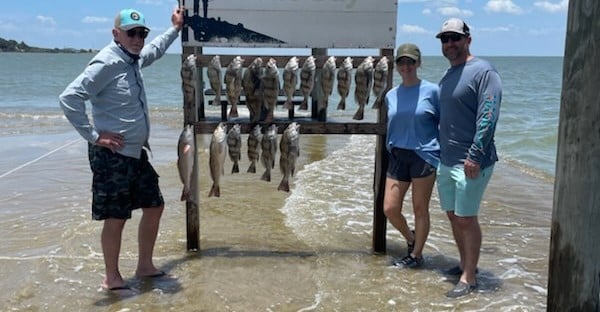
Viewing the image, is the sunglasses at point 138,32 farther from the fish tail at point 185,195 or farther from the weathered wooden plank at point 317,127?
the fish tail at point 185,195

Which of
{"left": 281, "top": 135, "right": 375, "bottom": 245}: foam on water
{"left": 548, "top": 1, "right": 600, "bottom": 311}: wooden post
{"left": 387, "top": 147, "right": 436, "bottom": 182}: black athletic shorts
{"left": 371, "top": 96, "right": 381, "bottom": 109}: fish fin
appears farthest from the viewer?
{"left": 281, "top": 135, "right": 375, "bottom": 245}: foam on water

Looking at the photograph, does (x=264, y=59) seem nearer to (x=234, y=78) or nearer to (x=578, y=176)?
(x=234, y=78)

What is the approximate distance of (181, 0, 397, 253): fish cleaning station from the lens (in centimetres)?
524

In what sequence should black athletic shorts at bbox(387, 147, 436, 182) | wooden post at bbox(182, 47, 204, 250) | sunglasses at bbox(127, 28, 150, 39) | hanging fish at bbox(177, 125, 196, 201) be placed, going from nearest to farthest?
1. sunglasses at bbox(127, 28, 150, 39)
2. hanging fish at bbox(177, 125, 196, 201)
3. black athletic shorts at bbox(387, 147, 436, 182)
4. wooden post at bbox(182, 47, 204, 250)

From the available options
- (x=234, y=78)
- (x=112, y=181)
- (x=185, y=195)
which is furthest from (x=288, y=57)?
(x=112, y=181)

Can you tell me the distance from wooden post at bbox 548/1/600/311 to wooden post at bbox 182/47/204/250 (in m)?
3.20

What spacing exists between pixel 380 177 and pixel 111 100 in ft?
9.09

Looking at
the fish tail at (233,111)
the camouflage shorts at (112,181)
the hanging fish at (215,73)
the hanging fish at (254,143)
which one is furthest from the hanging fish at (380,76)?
the camouflage shorts at (112,181)

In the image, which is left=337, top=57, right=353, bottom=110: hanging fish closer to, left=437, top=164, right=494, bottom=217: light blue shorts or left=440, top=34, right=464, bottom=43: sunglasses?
left=440, top=34, right=464, bottom=43: sunglasses

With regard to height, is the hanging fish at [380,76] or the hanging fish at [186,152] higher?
the hanging fish at [380,76]

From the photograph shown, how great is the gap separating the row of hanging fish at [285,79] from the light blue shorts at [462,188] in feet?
3.53

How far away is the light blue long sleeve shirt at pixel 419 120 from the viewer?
203 inches

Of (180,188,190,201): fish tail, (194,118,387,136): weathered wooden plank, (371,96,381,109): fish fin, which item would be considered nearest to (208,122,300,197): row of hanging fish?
(194,118,387,136): weathered wooden plank

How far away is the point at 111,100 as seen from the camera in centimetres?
453
